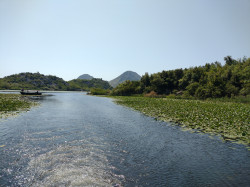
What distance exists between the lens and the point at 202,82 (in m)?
60.9

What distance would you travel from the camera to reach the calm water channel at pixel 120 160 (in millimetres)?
7262

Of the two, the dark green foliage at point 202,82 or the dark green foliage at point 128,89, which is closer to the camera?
the dark green foliage at point 202,82

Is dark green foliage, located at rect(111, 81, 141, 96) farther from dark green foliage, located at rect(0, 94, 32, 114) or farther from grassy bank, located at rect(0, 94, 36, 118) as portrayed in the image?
grassy bank, located at rect(0, 94, 36, 118)

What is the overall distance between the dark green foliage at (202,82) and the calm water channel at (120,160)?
149 feet

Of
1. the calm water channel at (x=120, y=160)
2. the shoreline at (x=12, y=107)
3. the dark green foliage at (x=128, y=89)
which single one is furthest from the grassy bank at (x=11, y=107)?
the dark green foliage at (x=128, y=89)

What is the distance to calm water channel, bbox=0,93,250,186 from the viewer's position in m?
7.26

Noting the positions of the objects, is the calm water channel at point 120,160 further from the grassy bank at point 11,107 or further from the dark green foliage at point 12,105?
the dark green foliage at point 12,105

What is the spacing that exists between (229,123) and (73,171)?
Result: 56.1 feet

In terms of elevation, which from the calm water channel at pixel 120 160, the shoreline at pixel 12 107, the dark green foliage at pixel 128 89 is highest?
the dark green foliage at pixel 128 89

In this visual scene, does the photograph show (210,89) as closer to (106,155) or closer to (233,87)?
(233,87)

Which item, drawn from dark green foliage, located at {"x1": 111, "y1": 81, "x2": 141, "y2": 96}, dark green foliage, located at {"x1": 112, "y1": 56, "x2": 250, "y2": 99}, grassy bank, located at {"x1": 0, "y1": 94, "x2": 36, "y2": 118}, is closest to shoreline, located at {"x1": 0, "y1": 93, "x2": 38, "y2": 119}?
grassy bank, located at {"x1": 0, "y1": 94, "x2": 36, "y2": 118}

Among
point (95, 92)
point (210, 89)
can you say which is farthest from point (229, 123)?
point (95, 92)

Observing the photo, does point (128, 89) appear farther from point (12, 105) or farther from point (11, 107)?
point (11, 107)

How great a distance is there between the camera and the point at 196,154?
34.4ft
